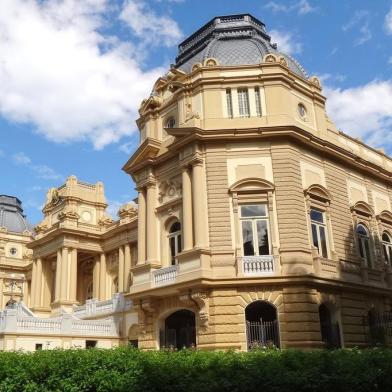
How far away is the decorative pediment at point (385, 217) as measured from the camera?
2899cm

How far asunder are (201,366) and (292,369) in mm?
2065

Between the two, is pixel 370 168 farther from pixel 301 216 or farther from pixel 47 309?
pixel 47 309

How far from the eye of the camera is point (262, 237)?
22703 millimetres

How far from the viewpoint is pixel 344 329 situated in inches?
912

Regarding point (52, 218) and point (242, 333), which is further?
point (52, 218)

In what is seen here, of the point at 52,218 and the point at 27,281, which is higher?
the point at 52,218

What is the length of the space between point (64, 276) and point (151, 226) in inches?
675

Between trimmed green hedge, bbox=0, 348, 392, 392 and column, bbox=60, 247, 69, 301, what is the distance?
26409 mm

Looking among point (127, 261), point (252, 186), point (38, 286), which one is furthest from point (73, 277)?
point (252, 186)

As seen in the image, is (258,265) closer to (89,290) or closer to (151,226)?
(151,226)

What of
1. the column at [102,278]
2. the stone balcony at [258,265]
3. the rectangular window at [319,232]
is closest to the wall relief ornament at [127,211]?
the column at [102,278]

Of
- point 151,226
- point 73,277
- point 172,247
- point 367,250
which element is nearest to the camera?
point 172,247

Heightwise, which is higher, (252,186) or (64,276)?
(252,186)

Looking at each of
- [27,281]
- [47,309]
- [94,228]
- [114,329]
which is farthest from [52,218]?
[114,329]
